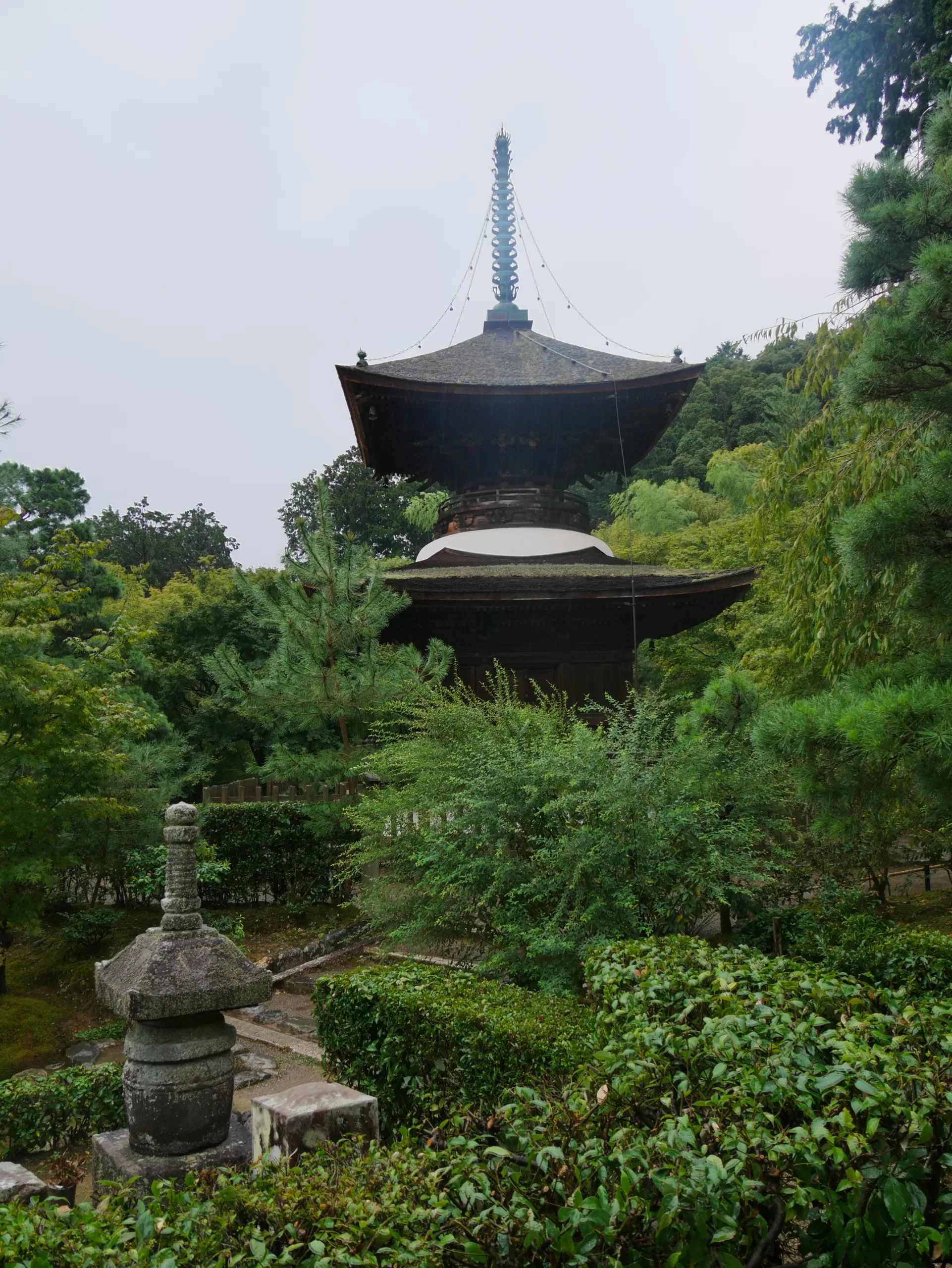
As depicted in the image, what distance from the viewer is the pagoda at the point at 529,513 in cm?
1157

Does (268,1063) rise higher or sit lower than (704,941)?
lower

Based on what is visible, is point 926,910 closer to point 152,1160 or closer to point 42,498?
point 152,1160

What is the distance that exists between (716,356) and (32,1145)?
47797 mm

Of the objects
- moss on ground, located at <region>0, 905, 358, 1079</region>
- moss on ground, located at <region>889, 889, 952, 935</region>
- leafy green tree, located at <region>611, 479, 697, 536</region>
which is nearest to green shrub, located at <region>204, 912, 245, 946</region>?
moss on ground, located at <region>0, 905, 358, 1079</region>

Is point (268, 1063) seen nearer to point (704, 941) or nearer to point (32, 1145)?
point (32, 1145)

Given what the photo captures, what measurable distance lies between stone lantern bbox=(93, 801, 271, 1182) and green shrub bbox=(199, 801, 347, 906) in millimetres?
7304

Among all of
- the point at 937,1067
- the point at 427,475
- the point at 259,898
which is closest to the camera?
the point at 937,1067

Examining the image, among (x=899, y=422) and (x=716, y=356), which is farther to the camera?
(x=716, y=356)

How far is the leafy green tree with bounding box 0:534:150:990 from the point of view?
29.6 feet

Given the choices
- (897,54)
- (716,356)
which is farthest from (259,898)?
(716,356)

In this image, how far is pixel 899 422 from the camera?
640 centimetres

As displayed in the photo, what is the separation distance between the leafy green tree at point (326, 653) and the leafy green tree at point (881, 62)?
25.1ft

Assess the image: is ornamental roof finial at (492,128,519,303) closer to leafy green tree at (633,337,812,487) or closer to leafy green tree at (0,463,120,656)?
leafy green tree at (0,463,120,656)

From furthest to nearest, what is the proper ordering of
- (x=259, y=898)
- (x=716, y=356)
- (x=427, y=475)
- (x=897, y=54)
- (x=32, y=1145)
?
(x=716, y=356) → (x=427, y=475) → (x=259, y=898) → (x=897, y=54) → (x=32, y=1145)
